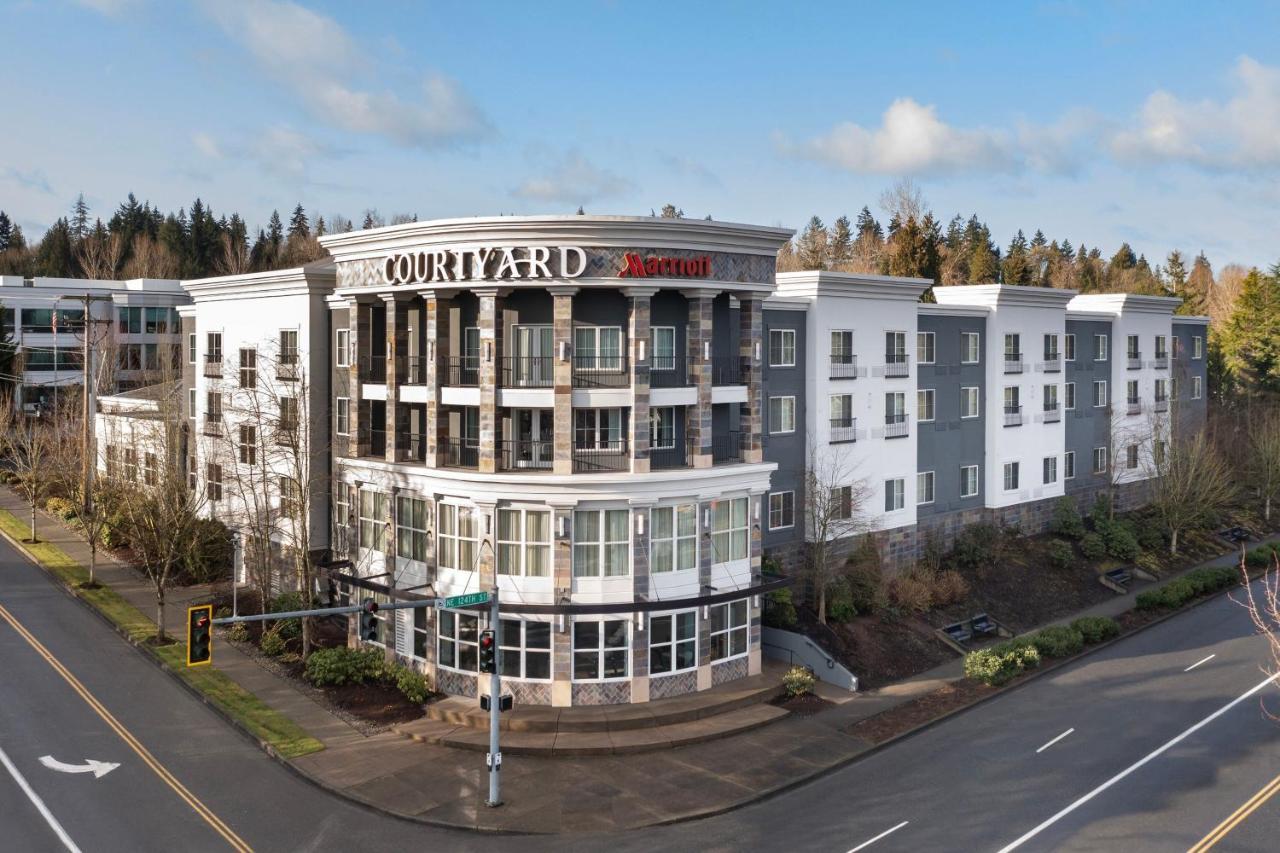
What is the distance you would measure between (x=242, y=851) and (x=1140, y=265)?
15696 cm

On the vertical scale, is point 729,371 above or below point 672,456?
above

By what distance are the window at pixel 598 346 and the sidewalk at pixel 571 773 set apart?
1266cm

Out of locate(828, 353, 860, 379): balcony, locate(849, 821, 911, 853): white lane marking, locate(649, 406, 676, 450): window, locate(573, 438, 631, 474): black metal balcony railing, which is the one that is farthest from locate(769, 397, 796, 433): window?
locate(849, 821, 911, 853): white lane marking

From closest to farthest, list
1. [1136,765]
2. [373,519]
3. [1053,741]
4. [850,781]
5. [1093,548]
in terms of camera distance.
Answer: [850,781], [1136,765], [1053,741], [373,519], [1093,548]

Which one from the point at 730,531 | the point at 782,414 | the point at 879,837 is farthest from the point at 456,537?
the point at 879,837

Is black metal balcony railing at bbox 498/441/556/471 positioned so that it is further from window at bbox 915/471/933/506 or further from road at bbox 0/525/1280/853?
window at bbox 915/471/933/506

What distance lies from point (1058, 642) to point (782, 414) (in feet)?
45.3

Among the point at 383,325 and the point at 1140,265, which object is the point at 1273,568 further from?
the point at 1140,265

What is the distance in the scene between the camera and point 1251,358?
84312mm

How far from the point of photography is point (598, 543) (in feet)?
108

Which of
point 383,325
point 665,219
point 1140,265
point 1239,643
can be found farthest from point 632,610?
point 1140,265

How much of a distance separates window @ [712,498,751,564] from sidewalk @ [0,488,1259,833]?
229 inches

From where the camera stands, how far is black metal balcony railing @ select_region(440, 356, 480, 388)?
35719mm

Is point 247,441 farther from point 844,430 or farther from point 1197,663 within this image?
point 1197,663
